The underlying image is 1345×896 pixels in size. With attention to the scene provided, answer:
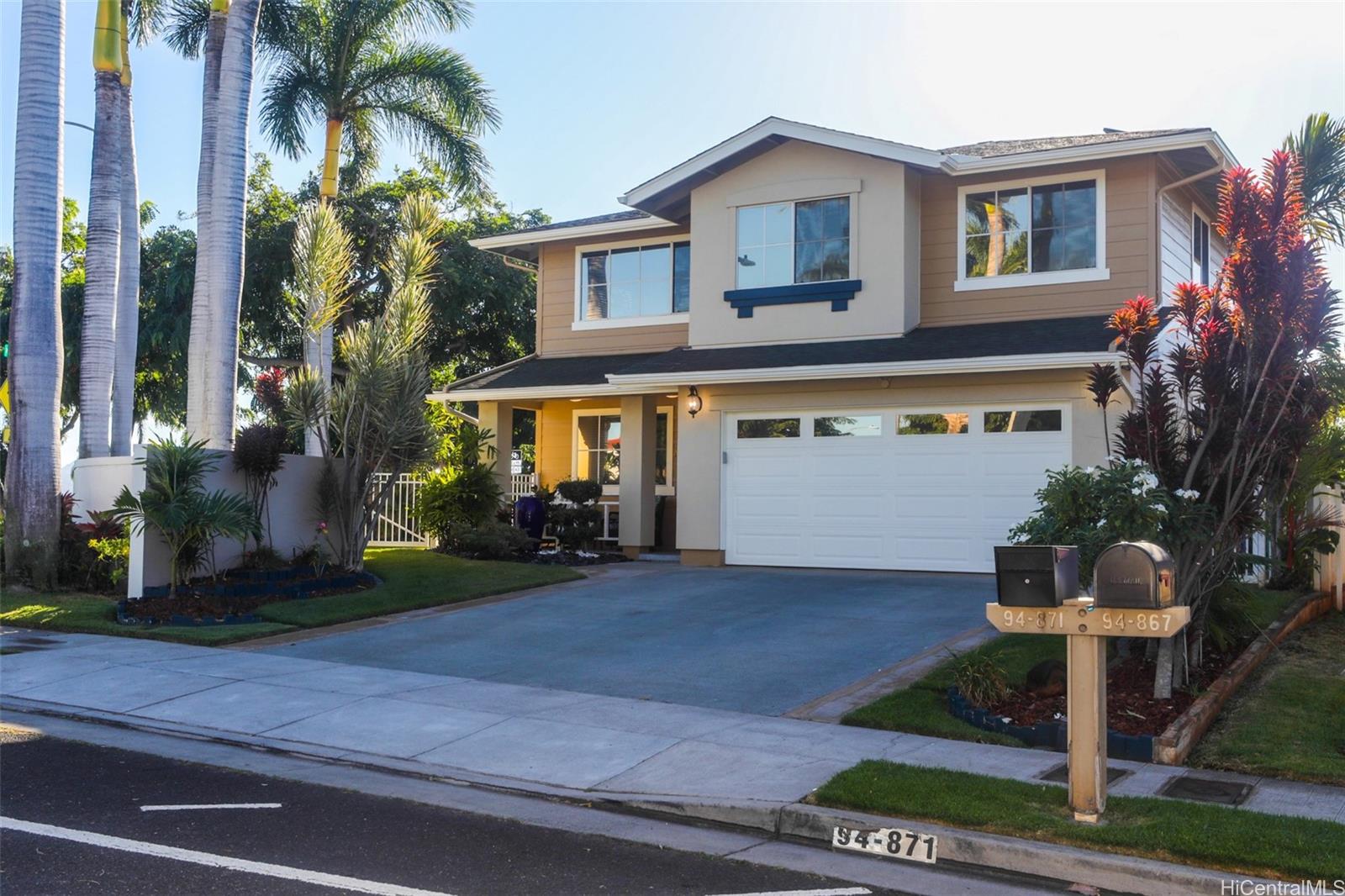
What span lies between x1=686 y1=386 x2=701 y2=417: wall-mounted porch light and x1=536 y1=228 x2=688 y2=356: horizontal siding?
2556mm

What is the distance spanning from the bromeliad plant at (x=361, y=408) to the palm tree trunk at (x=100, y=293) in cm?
369

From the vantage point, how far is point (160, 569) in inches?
560

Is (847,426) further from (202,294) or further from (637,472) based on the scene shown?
(202,294)

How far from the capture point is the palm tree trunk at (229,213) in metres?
16.1

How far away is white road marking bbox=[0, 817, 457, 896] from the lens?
213 inches

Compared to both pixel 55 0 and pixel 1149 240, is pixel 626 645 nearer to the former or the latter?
pixel 1149 240

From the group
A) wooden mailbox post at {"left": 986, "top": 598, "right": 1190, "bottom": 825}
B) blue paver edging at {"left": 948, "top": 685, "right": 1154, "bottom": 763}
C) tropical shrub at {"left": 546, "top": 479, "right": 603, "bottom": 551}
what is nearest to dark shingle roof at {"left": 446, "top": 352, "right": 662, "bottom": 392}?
tropical shrub at {"left": 546, "top": 479, "right": 603, "bottom": 551}

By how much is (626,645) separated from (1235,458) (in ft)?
19.3

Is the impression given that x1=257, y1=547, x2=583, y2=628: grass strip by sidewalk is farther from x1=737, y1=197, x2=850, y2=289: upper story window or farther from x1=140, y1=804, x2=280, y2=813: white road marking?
x1=140, y1=804, x2=280, y2=813: white road marking

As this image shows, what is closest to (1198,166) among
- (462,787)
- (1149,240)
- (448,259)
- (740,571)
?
(1149,240)

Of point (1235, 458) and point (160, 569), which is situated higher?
point (1235, 458)

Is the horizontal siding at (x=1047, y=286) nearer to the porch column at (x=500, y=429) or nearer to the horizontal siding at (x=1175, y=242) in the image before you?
the horizontal siding at (x=1175, y=242)

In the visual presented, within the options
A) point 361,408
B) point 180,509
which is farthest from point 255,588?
point 361,408

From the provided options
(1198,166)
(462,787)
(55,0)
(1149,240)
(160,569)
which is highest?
(55,0)
